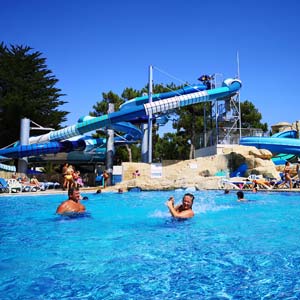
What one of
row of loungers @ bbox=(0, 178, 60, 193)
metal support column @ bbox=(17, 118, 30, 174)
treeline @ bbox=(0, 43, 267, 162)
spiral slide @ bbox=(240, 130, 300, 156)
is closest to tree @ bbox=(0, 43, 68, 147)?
treeline @ bbox=(0, 43, 267, 162)

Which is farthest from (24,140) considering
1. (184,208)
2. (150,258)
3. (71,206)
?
(150,258)

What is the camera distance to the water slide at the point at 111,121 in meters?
19.5

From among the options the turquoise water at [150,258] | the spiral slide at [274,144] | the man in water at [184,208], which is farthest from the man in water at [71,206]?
the spiral slide at [274,144]

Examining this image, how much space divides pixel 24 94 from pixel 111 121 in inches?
473

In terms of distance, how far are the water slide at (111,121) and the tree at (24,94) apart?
5.53 metres

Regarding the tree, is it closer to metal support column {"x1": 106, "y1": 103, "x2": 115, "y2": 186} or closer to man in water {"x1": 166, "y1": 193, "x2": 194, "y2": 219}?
metal support column {"x1": 106, "y1": 103, "x2": 115, "y2": 186}

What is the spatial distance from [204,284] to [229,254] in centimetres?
116

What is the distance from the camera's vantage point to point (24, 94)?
28.2 meters

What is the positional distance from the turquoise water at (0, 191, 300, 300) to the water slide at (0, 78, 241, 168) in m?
12.4

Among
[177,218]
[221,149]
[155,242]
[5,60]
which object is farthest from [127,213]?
[5,60]

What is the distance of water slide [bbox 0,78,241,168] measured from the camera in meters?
19.5

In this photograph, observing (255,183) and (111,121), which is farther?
(111,121)

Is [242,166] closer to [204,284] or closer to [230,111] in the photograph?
[230,111]

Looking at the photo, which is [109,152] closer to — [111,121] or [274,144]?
[111,121]
